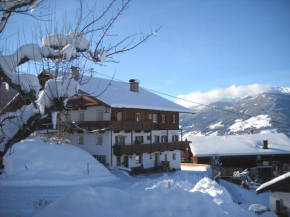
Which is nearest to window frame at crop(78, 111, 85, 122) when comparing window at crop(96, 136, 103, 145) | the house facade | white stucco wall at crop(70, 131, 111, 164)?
the house facade

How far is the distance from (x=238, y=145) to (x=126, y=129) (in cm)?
2506

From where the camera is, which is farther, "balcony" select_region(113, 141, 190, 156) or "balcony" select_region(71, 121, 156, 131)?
"balcony" select_region(113, 141, 190, 156)

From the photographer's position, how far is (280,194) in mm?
12414

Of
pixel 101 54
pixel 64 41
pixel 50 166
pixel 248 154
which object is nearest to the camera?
pixel 64 41

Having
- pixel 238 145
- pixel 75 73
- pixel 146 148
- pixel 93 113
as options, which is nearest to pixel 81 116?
pixel 93 113

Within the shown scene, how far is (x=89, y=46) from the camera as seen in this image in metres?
6.74

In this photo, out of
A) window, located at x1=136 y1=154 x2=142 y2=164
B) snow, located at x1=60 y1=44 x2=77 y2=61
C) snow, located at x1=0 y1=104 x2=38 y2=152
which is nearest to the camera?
snow, located at x1=0 y1=104 x2=38 y2=152

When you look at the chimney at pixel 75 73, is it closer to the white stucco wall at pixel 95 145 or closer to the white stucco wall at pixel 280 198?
the white stucco wall at pixel 280 198

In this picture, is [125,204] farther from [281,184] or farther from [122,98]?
[122,98]

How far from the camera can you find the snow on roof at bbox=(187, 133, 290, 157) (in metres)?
39.5

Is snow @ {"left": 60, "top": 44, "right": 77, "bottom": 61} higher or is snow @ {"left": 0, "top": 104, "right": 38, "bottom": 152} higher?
snow @ {"left": 60, "top": 44, "right": 77, "bottom": 61}

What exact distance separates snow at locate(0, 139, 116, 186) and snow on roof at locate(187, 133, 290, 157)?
23341 millimetres

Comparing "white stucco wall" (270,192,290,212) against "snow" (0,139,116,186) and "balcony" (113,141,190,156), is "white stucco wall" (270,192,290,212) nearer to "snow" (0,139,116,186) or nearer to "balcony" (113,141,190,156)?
"snow" (0,139,116,186)

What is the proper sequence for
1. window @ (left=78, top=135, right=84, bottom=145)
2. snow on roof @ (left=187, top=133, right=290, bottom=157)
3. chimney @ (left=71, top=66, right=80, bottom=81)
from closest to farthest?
chimney @ (left=71, top=66, right=80, bottom=81) → window @ (left=78, top=135, right=84, bottom=145) → snow on roof @ (left=187, top=133, right=290, bottom=157)
